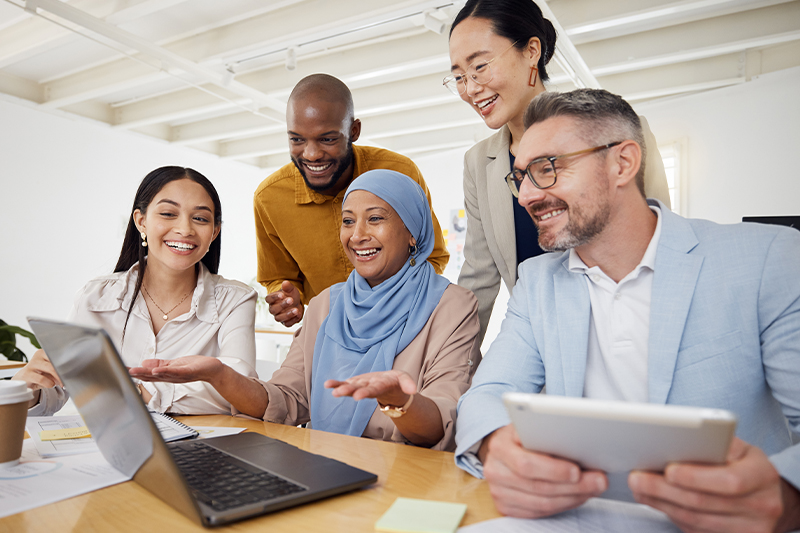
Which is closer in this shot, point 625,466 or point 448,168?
point 625,466

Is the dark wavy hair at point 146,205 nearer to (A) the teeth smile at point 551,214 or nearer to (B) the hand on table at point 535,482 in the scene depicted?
(A) the teeth smile at point 551,214

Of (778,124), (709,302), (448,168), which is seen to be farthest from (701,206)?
(709,302)

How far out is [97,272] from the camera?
23.6ft

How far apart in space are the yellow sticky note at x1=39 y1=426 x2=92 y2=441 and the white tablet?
1086 mm

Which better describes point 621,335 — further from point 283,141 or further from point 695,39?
point 283,141

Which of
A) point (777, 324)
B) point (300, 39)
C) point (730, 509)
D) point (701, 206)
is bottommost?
point (730, 509)

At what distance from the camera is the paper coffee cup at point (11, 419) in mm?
1073

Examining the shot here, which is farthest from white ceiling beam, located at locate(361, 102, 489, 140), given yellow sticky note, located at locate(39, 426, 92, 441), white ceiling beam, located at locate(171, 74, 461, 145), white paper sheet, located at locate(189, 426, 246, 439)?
yellow sticky note, located at locate(39, 426, 92, 441)

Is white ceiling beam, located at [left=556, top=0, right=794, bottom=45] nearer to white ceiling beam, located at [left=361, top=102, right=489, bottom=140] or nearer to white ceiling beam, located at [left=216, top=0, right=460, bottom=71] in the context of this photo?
white ceiling beam, located at [left=216, top=0, right=460, bottom=71]

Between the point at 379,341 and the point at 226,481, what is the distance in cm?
95

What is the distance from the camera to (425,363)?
1.79 meters

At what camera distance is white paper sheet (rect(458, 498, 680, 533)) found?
84cm

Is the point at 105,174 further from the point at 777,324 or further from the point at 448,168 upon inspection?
the point at 777,324

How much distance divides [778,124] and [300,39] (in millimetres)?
4461
